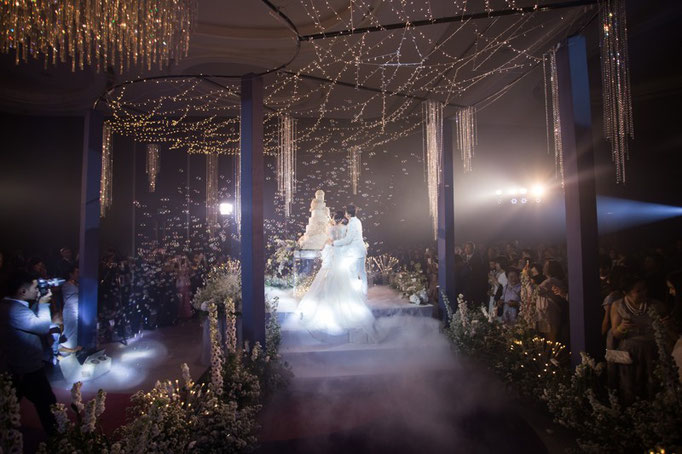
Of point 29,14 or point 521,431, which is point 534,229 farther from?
point 29,14

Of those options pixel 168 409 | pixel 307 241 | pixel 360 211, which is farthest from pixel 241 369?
pixel 360 211

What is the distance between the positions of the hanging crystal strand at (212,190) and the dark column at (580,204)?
29.8 feet

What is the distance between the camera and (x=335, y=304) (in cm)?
558

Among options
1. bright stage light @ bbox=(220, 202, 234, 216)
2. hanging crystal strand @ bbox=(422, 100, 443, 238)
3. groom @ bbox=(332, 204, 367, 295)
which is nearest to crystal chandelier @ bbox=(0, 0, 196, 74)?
groom @ bbox=(332, 204, 367, 295)

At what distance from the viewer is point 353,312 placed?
559 centimetres

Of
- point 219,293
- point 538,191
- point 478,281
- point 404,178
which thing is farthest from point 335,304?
point 538,191

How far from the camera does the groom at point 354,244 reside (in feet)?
20.5

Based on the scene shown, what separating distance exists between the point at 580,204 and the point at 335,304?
339 centimetres

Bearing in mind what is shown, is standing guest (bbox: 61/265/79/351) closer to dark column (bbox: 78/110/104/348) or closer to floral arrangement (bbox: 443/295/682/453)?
dark column (bbox: 78/110/104/348)

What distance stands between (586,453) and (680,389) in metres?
0.78

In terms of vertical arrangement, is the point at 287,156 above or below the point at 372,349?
above

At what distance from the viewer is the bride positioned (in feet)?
17.8

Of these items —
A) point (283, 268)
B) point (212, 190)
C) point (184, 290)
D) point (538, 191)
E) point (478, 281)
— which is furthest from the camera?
point (538, 191)

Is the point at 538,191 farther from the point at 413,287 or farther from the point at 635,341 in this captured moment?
the point at 635,341
